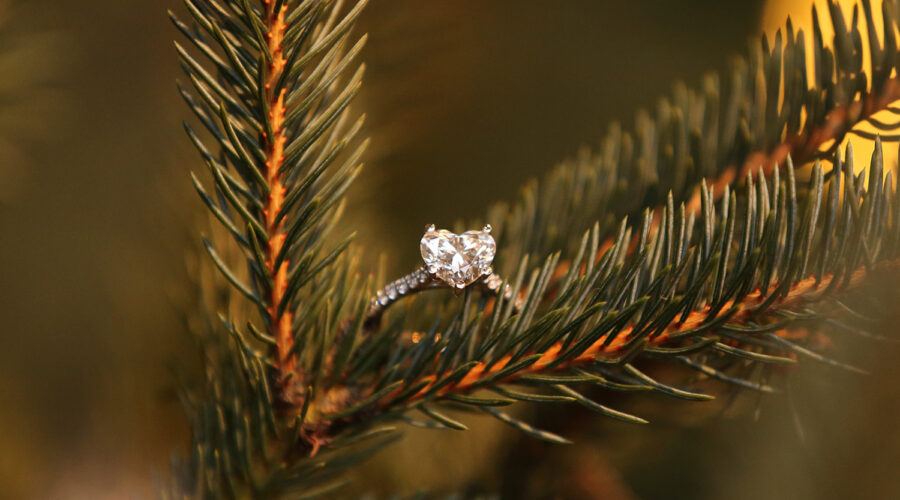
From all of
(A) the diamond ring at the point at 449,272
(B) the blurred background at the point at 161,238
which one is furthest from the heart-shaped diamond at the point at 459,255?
(B) the blurred background at the point at 161,238

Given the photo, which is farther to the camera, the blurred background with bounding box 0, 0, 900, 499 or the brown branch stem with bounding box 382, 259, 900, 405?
the blurred background with bounding box 0, 0, 900, 499

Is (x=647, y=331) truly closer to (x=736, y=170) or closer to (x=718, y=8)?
(x=736, y=170)

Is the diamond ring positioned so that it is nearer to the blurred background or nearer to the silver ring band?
the silver ring band

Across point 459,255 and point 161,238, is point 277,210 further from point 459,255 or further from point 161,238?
point 161,238

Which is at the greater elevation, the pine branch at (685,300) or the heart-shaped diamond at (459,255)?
the heart-shaped diamond at (459,255)

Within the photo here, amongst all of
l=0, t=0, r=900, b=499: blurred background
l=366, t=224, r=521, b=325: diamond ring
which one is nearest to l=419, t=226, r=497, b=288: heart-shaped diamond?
l=366, t=224, r=521, b=325: diamond ring

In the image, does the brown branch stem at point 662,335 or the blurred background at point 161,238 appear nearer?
the brown branch stem at point 662,335

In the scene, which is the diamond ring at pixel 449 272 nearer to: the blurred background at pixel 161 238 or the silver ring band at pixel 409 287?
the silver ring band at pixel 409 287
